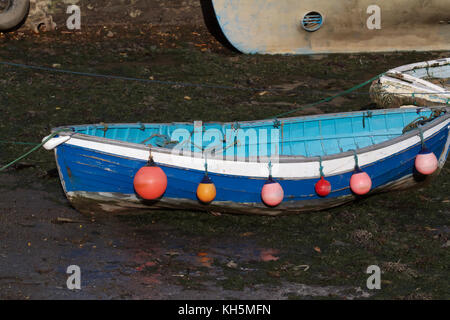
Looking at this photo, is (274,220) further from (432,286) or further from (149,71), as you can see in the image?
(149,71)

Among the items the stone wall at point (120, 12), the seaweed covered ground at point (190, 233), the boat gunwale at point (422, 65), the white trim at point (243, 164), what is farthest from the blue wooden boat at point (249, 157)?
the stone wall at point (120, 12)

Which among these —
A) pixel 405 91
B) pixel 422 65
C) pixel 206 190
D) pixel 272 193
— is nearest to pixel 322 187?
pixel 272 193

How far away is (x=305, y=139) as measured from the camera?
11.3 meters

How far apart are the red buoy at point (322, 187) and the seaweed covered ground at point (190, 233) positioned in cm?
47

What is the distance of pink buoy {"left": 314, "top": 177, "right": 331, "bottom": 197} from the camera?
10.0m

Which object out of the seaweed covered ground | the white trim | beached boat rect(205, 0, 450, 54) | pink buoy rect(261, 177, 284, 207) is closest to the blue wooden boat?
the white trim

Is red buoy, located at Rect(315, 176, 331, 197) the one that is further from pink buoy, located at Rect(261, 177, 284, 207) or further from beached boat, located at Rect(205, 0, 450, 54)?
beached boat, located at Rect(205, 0, 450, 54)

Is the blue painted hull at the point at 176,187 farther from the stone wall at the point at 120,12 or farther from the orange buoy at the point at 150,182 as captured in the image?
the stone wall at the point at 120,12

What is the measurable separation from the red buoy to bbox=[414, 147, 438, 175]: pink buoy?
1503 mm

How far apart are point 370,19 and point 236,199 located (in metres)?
8.99
